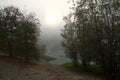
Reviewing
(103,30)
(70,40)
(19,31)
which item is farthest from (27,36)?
(103,30)

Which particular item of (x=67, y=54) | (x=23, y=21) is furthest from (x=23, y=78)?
(x=67, y=54)

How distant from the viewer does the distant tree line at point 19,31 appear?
28587 mm

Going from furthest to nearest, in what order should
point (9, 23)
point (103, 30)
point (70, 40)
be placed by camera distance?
point (70, 40) < point (9, 23) < point (103, 30)

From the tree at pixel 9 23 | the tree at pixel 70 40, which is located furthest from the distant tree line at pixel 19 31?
the tree at pixel 70 40

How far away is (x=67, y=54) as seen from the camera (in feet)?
111

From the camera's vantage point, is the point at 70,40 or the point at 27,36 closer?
the point at 27,36

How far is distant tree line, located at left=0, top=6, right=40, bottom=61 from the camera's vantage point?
28.6 metres

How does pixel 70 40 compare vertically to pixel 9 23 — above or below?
below

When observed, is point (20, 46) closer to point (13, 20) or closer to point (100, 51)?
point (13, 20)

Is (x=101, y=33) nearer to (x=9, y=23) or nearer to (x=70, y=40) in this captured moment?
(x=70, y=40)

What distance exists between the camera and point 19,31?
28.9 m

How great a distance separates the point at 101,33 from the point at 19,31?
12.4 meters

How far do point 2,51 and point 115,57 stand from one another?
1944cm

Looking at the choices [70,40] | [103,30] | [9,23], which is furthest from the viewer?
[70,40]
